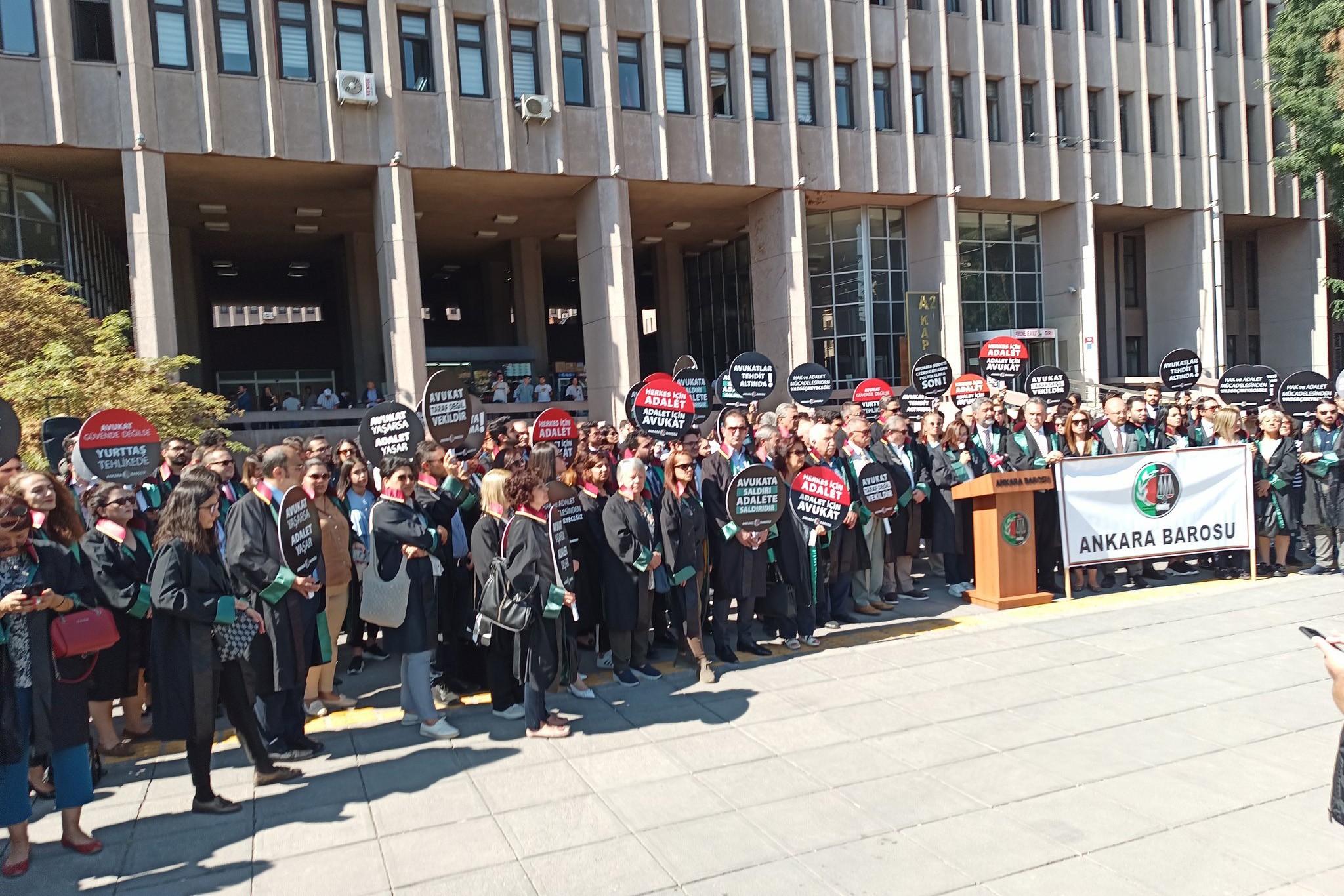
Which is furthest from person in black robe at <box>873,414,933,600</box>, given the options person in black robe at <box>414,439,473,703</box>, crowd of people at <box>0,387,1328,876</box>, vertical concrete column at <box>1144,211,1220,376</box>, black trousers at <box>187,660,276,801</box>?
vertical concrete column at <box>1144,211,1220,376</box>

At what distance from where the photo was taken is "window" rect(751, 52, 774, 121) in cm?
2358

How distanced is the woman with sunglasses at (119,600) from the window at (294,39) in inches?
633

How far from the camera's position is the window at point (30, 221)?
18.6m

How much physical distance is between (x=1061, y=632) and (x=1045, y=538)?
79.7 inches

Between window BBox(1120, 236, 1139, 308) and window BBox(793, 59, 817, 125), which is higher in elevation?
window BBox(793, 59, 817, 125)

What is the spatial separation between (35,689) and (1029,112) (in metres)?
28.9

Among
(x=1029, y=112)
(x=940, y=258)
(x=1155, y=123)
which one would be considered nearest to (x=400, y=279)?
(x=940, y=258)

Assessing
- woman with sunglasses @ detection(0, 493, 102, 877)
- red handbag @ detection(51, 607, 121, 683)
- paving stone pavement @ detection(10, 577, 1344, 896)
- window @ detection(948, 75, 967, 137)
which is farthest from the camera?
window @ detection(948, 75, 967, 137)

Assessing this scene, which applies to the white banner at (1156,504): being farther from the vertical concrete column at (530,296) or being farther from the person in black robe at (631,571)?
the vertical concrete column at (530,296)

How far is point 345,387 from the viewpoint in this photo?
3397 centimetres

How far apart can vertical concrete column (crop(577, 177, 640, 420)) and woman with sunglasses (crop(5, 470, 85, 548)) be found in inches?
684

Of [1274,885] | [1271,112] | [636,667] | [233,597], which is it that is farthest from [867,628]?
[1271,112]

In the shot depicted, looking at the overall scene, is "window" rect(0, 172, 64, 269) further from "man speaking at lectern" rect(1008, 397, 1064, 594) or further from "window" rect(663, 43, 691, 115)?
"man speaking at lectern" rect(1008, 397, 1064, 594)

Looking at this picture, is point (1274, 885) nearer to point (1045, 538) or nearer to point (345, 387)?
point (1045, 538)
